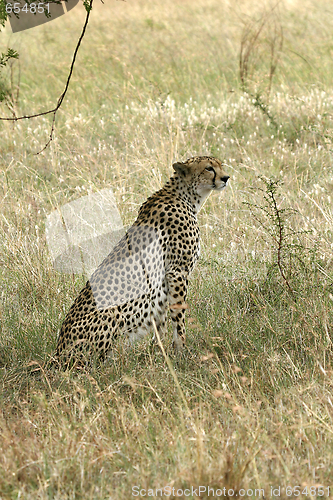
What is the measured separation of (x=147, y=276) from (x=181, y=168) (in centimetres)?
66

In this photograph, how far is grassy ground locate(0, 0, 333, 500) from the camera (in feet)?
6.62

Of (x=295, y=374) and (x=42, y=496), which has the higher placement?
(x=42, y=496)

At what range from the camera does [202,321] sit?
3365mm

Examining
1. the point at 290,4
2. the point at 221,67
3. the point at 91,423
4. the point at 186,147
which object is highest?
the point at 290,4

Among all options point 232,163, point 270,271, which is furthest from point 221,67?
point 270,271

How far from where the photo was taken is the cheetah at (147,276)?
2.97m

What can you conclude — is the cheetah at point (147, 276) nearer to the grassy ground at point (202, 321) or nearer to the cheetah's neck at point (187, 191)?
the cheetah's neck at point (187, 191)

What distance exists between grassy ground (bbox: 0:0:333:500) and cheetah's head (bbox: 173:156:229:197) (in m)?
0.34

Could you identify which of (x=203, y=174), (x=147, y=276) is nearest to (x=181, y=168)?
(x=203, y=174)

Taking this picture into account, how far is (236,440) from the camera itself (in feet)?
6.95

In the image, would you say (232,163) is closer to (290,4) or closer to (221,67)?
(221,67)

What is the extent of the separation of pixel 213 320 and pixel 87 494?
5.03 feet

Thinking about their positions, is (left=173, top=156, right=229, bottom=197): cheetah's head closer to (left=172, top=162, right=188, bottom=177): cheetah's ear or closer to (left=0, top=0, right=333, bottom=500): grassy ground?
(left=172, top=162, right=188, bottom=177): cheetah's ear

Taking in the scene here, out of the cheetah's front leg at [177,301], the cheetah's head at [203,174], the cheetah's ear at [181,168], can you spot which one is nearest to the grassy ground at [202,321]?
the cheetah's front leg at [177,301]
